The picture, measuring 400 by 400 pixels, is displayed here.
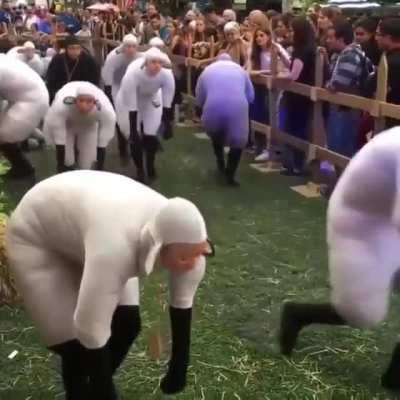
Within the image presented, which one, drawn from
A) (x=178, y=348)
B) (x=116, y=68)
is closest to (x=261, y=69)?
(x=116, y=68)

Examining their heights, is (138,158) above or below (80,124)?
below

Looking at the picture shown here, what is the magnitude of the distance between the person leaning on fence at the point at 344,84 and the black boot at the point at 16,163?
3188mm

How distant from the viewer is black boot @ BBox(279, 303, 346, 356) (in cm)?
420

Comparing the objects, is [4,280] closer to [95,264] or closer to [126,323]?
[126,323]

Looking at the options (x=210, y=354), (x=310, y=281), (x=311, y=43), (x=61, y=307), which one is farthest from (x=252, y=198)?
(x=61, y=307)

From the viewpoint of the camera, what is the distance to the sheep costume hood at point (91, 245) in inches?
118

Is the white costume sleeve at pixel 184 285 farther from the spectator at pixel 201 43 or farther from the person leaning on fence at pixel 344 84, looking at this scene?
the spectator at pixel 201 43

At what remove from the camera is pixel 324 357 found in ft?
14.8

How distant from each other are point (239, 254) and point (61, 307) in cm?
306

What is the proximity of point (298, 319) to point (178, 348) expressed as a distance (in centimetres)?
134

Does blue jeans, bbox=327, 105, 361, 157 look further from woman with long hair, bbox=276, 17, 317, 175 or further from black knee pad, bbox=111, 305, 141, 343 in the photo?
black knee pad, bbox=111, 305, 141, 343

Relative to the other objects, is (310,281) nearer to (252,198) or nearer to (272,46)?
(252,198)

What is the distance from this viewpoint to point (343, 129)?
812 centimetres

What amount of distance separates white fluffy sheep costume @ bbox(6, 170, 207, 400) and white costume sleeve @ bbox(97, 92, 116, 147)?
382 cm
